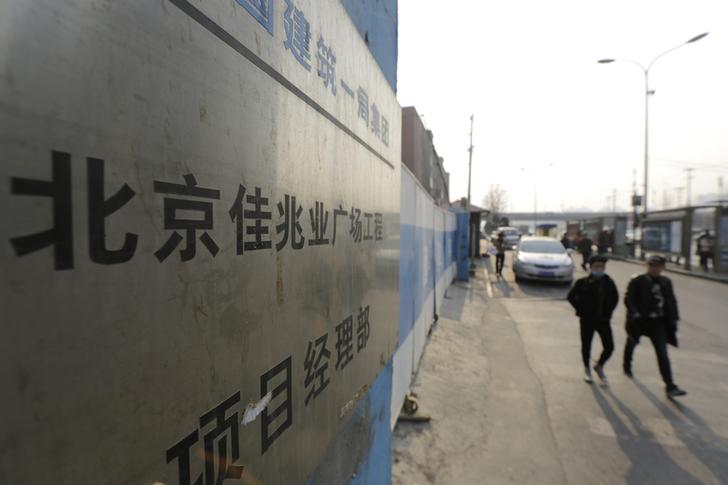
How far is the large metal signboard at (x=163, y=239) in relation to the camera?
484 millimetres

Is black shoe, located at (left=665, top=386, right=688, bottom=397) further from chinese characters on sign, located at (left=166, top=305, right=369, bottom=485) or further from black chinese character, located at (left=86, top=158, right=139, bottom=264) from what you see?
black chinese character, located at (left=86, top=158, right=139, bottom=264)

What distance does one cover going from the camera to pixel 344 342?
1554 millimetres

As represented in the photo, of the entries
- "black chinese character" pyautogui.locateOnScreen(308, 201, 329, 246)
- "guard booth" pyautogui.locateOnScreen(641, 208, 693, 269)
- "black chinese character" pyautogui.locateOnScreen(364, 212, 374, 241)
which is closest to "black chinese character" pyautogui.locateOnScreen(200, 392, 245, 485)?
"black chinese character" pyautogui.locateOnScreen(308, 201, 329, 246)

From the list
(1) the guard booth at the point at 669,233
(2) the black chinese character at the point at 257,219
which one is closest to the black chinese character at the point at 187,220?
(2) the black chinese character at the point at 257,219

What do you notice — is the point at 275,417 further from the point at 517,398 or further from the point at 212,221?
the point at 517,398

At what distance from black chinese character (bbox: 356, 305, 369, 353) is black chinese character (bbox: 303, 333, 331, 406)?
354 millimetres

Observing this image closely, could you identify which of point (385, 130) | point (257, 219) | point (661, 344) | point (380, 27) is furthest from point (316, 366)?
point (661, 344)

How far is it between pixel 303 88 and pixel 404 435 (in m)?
3.30

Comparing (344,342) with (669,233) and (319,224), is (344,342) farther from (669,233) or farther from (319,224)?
(669,233)

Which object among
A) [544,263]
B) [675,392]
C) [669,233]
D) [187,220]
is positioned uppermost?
[187,220]

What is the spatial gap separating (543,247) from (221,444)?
13.7 meters

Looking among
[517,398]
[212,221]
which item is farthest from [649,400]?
[212,221]

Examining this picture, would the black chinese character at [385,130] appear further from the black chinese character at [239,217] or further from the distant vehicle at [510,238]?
the distant vehicle at [510,238]

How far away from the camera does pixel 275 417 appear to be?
1.03 metres
